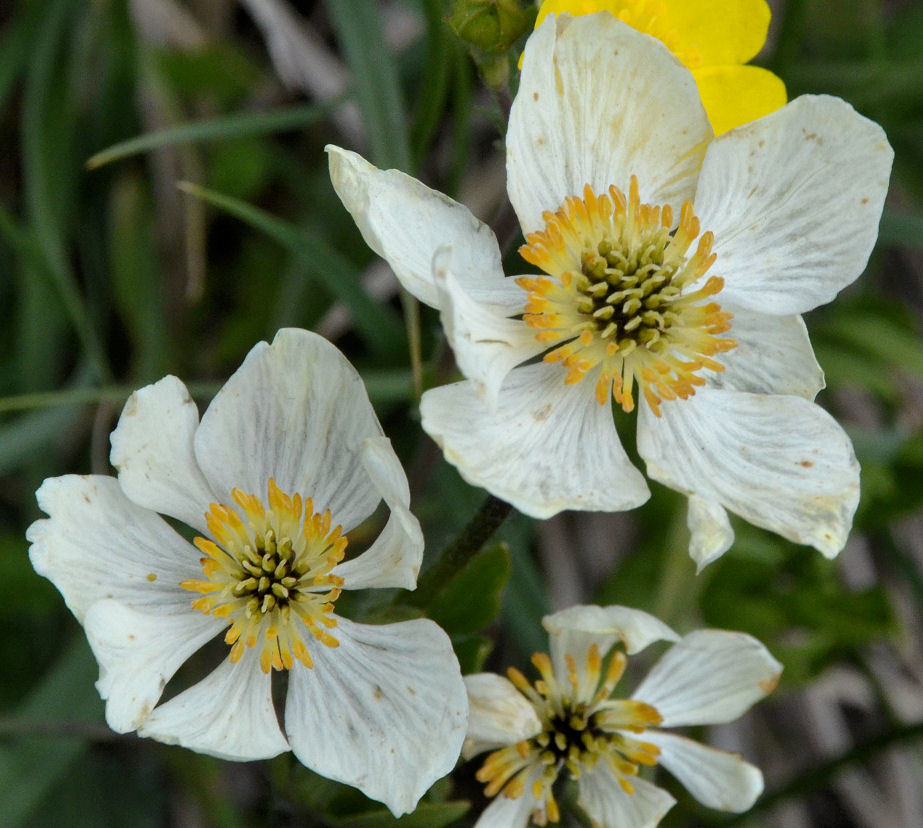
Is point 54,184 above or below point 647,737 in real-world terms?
above

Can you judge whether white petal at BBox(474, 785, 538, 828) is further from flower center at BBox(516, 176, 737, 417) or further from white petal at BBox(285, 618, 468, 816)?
flower center at BBox(516, 176, 737, 417)

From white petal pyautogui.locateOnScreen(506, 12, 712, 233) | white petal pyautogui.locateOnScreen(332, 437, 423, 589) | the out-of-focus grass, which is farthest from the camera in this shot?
the out-of-focus grass

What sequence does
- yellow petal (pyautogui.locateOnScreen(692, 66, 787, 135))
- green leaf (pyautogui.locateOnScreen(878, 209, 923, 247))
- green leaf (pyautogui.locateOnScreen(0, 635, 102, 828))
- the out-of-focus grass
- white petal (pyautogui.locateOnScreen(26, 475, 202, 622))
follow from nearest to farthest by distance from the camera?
white petal (pyautogui.locateOnScreen(26, 475, 202, 622))
yellow petal (pyautogui.locateOnScreen(692, 66, 787, 135))
green leaf (pyautogui.locateOnScreen(0, 635, 102, 828))
the out-of-focus grass
green leaf (pyautogui.locateOnScreen(878, 209, 923, 247))

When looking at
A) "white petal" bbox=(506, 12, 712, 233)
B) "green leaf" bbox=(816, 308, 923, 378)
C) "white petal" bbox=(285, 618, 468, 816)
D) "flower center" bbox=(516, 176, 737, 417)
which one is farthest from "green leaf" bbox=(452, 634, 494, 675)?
"green leaf" bbox=(816, 308, 923, 378)

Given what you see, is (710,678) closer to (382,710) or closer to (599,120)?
(382,710)

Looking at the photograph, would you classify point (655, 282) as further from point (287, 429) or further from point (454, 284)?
→ point (287, 429)

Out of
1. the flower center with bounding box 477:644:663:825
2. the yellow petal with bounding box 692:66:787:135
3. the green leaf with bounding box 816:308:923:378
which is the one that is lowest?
the green leaf with bounding box 816:308:923:378

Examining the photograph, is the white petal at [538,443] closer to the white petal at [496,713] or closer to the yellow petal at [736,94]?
the white petal at [496,713]

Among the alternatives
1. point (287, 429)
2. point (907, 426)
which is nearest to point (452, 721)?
point (287, 429)
